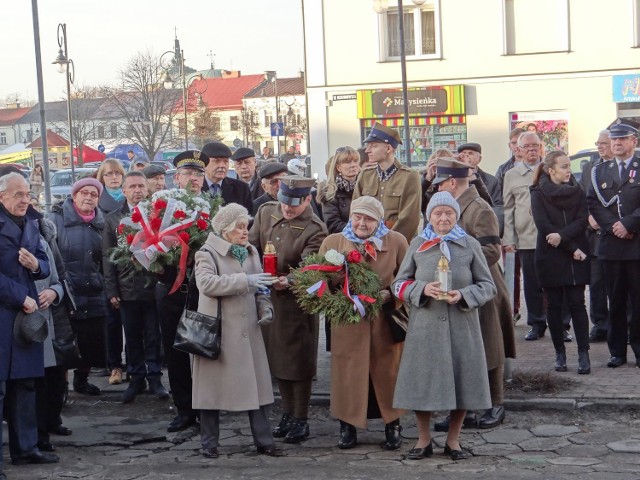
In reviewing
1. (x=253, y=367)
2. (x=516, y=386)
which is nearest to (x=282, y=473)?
(x=253, y=367)

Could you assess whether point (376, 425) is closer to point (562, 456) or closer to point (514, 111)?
point (562, 456)

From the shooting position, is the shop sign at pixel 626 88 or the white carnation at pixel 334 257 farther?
the shop sign at pixel 626 88

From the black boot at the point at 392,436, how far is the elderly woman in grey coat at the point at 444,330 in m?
0.33

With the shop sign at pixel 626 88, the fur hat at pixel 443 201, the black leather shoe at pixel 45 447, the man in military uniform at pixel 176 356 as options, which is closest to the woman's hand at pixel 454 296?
the fur hat at pixel 443 201

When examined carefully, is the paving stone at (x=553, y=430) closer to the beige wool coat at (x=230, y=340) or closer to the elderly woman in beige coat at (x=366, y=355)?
the elderly woman in beige coat at (x=366, y=355)

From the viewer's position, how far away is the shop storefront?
3225cm

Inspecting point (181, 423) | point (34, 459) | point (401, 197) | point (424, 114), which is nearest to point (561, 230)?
point (401, 197)

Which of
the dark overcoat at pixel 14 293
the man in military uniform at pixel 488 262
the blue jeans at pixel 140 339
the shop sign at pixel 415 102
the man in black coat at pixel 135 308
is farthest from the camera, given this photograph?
the shop sign at pixel 415 102

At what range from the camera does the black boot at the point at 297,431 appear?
7723 mm

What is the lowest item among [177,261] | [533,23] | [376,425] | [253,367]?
[376,425]

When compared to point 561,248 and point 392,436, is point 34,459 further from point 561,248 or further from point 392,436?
point 561,248

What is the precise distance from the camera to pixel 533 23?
31.4 meters

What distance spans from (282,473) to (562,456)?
1.91 metres

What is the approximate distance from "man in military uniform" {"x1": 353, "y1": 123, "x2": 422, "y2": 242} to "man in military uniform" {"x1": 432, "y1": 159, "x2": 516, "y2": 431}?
1.63ft
